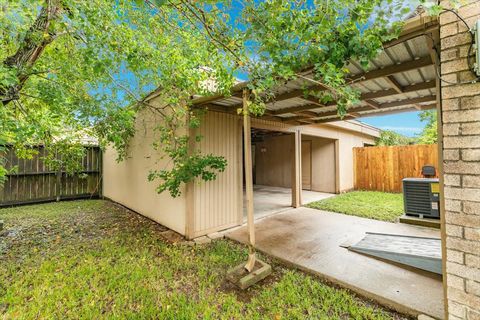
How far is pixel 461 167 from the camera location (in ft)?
5.16

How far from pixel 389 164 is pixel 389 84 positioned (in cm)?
683

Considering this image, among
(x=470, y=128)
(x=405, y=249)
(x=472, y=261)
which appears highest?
(x=470, y=128)

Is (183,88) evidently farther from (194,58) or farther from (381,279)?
(381,279)

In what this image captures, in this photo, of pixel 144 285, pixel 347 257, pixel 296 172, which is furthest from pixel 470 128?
pixel 296 172

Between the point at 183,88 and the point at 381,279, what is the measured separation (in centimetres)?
380

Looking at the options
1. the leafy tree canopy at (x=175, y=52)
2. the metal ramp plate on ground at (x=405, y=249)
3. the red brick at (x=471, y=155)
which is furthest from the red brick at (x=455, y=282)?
the leafy tree canopy at (x=175, y=52)

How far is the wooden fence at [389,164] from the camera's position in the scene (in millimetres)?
Result: 7738

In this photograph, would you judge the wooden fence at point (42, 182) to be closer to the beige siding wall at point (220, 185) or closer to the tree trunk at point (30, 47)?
the tree trunk at point (30, 47)

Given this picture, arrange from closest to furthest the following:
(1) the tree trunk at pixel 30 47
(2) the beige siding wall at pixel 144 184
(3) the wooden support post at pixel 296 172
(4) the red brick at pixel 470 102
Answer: (4) the red brick at pixel 470 102, (1) the tree trunk at pixel 30 47, (2) the beige siding wall at pixel 144 184, (3) the wooden support post at pixel 296 172

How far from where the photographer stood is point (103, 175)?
8367mm

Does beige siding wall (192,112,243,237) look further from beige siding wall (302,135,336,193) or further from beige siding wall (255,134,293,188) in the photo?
beige siding wall (255,134,293,188)

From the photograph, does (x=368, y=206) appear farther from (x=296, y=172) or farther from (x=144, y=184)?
(x=144, y=184)

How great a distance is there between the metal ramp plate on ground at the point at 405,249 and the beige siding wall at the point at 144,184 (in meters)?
3.17

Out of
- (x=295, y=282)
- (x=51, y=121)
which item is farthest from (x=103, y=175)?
(x=295, y=282)
